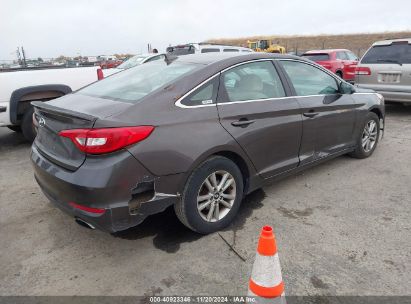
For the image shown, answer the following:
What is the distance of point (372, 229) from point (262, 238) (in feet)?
6.04

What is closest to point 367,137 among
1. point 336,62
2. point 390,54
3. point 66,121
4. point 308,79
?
point 308,79

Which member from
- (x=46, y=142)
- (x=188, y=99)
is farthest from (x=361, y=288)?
(x=46, y=142)

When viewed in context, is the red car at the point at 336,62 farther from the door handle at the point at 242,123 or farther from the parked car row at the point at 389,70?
the door handle at the point at 242,123

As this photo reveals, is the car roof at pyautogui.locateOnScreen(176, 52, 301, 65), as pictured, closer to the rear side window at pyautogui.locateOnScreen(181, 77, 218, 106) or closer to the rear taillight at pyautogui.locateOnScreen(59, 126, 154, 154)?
the rear side window at pyautogui.locateOnScreen(181, 77, 218, 106)

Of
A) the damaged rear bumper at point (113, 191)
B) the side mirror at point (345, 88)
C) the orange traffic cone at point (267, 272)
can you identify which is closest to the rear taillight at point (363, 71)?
the side mirror at point (345, 88)

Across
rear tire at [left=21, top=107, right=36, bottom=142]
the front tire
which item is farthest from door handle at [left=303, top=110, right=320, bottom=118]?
rear tire at [left=21, top=107, right=36, bottom=142]

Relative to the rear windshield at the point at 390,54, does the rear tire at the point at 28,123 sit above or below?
below

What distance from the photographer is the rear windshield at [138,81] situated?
10.2 feet

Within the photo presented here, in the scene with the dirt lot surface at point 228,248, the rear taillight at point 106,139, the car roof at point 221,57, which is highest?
the car roof at point 221,57

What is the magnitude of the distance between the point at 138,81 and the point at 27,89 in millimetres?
3196

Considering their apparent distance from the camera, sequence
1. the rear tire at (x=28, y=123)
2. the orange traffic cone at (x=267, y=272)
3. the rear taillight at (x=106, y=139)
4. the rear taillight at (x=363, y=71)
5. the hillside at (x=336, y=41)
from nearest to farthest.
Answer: the orange traffic cone at (x=267, y=272), the rear taillight at (x=106, y=139), the rear tire at (x=28, y=123), the rear taillight at (x=363, y=71), the hillside at (x=336, y=41)

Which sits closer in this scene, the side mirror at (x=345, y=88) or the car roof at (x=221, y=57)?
→ the car roof at (x=221, y=57)

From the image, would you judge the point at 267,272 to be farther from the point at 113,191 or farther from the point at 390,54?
the point at 390,54

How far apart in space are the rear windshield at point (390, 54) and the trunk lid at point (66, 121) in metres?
7.01
